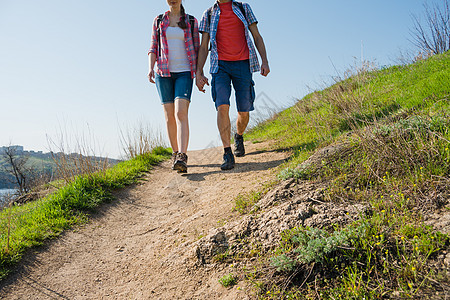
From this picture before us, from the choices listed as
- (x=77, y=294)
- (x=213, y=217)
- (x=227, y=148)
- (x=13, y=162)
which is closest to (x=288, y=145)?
(x=227, y=148)

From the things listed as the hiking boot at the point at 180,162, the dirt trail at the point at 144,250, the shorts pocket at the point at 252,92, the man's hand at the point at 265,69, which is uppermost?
the man's hand at the point at 265,69

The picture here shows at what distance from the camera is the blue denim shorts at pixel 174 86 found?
4703 mm

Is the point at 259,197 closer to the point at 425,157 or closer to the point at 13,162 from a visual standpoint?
the point at 425,157

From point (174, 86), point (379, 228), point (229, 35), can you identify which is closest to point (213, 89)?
point (174, 86)

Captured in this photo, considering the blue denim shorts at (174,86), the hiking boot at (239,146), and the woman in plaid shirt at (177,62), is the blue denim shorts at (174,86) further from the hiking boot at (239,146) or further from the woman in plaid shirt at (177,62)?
the hiking boot at (239,146)

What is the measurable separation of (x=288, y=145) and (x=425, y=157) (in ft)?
9.89

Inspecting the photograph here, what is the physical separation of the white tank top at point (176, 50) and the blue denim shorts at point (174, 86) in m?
0.11

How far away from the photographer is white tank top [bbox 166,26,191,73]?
4754 millimetres

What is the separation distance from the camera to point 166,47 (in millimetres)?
4754

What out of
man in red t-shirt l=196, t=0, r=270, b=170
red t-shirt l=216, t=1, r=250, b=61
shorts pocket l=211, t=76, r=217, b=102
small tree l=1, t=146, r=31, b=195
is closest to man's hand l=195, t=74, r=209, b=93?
man in red t-shirt l=196, t=0, r=270, b=170

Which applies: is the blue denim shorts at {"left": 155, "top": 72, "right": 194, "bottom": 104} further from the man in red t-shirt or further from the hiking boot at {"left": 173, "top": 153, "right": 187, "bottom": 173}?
the hiking boot at {"left": 173, "top": 153, "right": 187, "bottom": 173}

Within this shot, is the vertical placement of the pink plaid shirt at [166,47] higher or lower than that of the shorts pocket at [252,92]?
higher

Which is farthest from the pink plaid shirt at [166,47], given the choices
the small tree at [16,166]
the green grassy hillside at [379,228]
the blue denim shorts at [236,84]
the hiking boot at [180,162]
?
the small tree at [16,166]

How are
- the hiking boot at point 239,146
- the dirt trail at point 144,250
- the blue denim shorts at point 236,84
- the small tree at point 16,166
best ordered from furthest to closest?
1. the small tree at point 16,166
2. the hiking boot at point 239,146
3. the blue denim shorts at point 236,84
4. the dirt trail at point 144,250
